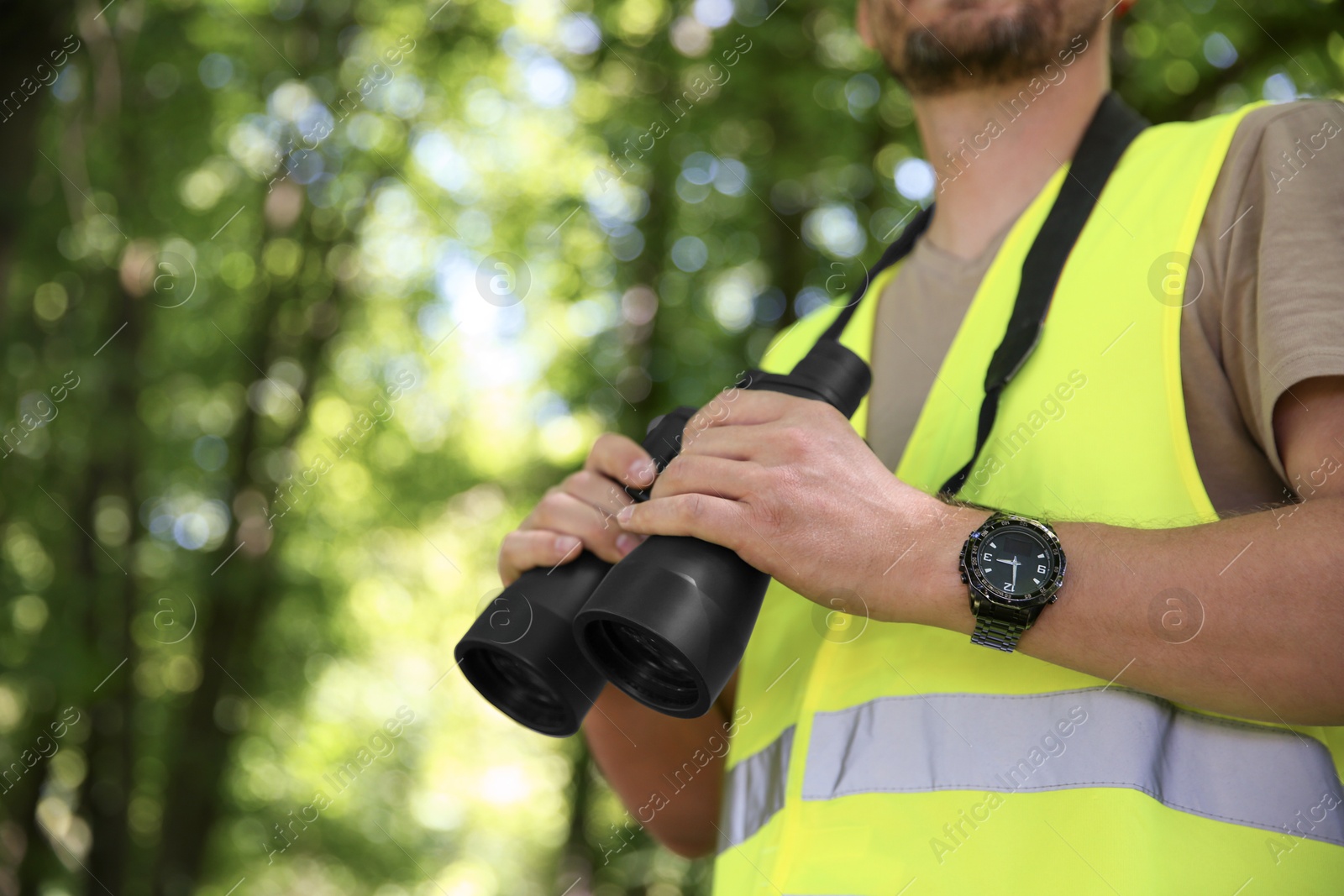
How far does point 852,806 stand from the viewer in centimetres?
133

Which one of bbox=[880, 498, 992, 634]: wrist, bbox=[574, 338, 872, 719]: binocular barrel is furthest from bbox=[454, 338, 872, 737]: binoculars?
bbox=[880, 498, 992, 634]: wrist

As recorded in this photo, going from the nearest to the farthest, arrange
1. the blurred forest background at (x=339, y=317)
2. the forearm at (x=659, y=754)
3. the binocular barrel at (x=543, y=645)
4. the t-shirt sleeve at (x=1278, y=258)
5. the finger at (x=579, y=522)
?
the t-shirt sleeve at (x=1278, y=258) → the binocular barrel at (x=543, y=645) → the finger at (x=579, y=522) → the forearm at (x=659, y=754) → the blurred forest background at (x=339, y=317)

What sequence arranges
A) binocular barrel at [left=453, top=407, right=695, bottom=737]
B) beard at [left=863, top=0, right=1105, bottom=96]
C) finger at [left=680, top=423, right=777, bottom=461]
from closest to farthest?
1. finger at [left=680, top=423, right=777, bottom=461]
2. binocular barrel at [left=453, top=407, right=695, bottom=737]
3. beard at [left=863, top=0, right=1105, bottom=96]

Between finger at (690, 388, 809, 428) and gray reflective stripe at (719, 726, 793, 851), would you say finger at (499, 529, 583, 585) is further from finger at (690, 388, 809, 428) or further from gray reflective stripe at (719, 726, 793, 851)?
gray reflective stripe at (719, 726, 793, 851)

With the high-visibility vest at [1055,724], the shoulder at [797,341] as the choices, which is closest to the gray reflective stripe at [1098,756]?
the high-visibility vest at [1055,724]

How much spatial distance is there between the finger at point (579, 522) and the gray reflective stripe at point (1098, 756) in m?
0.44

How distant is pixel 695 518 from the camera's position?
1.26 meters

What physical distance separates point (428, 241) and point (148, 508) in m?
3.67

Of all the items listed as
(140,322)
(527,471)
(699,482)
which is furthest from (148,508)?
(699,482)

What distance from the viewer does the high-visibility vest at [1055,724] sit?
112 cm

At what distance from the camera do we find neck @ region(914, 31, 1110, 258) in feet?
5.86

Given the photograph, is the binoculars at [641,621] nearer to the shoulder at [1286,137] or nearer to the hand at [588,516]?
the hand at [588,516]

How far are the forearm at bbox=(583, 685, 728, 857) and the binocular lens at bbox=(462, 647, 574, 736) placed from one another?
41cm

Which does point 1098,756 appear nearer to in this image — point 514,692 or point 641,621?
point 641,621
